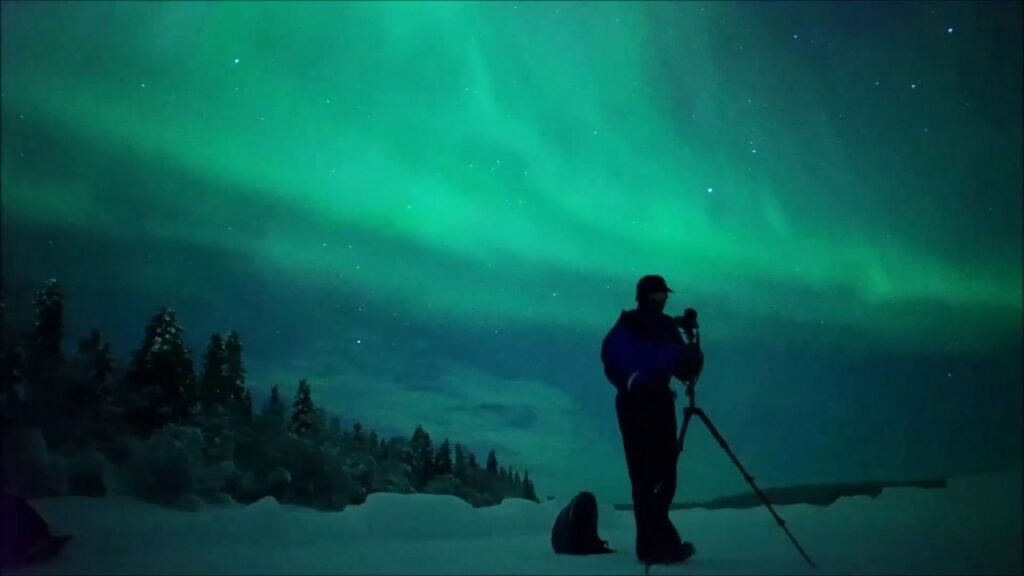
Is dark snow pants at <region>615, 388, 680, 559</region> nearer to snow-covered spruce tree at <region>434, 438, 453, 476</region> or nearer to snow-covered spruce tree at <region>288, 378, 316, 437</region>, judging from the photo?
snow-covered spruce tree at <region>434, 438, 453, 476</region>

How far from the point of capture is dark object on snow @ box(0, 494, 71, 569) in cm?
330

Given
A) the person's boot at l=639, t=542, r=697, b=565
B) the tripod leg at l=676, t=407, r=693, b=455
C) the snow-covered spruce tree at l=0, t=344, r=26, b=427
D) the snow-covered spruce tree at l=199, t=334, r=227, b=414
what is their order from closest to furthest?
the person's boot at l=639, t=542, r=697, b=565, the tripod leg at l=676, t=407, r=693, b=455, the snow-covered spruce tree at l=0, t=344, r=26, b=427, the snow-covered spruce tree at l=199, t=334, r=227, b=414

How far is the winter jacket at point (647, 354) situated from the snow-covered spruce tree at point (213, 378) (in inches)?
92.8

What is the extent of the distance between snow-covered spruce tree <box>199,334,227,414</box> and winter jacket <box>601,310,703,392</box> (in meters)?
2.36

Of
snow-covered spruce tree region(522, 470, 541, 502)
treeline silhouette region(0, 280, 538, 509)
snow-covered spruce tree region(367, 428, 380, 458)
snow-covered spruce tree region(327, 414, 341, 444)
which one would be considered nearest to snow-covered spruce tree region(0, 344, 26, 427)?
treeline silhouette region(0, 280, 538, 509)

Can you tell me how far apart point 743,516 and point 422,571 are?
2.23m

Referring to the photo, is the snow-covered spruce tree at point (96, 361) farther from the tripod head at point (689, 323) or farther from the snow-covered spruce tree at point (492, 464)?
the tripod head at point (689, 323)

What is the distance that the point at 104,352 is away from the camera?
13.9ft

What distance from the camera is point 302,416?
461cm

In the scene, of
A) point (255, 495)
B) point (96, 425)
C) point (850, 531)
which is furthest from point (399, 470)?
point (850, 531)

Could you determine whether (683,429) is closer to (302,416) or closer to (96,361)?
(302,416)

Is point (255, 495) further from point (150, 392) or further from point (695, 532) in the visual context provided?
point (695, 532)

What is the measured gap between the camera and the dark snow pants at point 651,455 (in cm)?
351

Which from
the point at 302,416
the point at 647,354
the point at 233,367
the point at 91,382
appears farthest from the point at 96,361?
the point at 647,354
